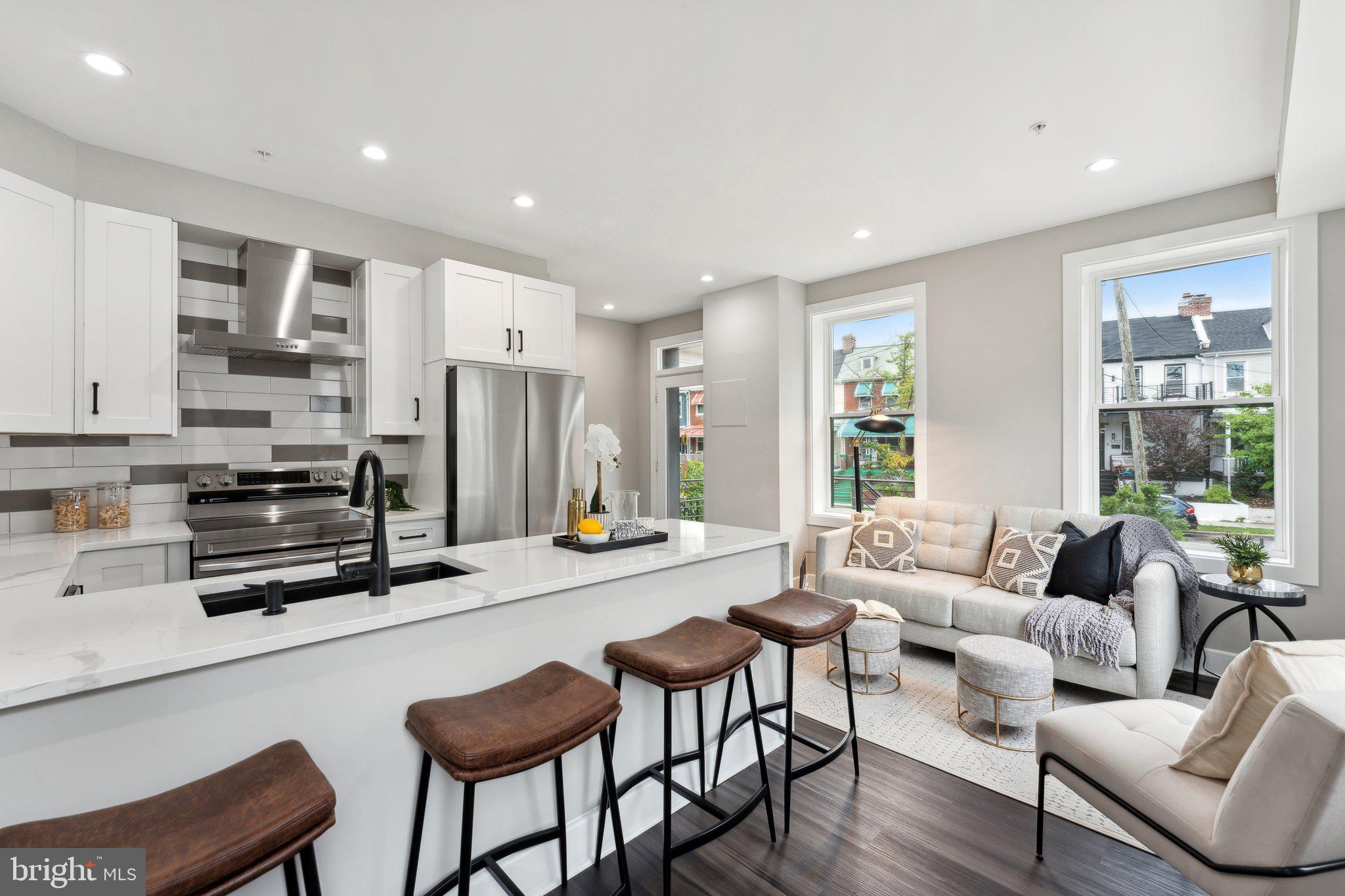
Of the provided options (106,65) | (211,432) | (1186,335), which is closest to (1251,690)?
(1186,335)

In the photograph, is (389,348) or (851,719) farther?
(389,348)

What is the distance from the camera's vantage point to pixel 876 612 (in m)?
3.10

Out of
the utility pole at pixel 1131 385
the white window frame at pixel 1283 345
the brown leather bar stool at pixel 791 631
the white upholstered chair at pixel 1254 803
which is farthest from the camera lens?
the utility pole at pixel 1131 385

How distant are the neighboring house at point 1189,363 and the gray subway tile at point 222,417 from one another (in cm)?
514

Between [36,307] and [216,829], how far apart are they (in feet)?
8.98

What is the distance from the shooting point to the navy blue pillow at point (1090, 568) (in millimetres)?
3092

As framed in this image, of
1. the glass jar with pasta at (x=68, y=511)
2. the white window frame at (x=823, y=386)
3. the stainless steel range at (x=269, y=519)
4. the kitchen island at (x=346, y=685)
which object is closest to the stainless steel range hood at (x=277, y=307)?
the stainless steel range at (x=269, y=519)

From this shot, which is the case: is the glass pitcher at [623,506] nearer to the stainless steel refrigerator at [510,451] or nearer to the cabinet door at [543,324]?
the stainless steel refrigerator at [510,451]

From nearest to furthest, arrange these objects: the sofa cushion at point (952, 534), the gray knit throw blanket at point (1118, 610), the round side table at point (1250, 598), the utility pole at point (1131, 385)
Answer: the round side table at point (1250, 598), the gray knit throw blanket at point (1118, 610), the utility pole at point (1131, 385), the sofa cushion at point (952, 534)

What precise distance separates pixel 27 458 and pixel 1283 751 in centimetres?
451

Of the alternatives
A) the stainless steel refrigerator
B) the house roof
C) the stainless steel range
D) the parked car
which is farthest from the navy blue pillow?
the stainless steel range

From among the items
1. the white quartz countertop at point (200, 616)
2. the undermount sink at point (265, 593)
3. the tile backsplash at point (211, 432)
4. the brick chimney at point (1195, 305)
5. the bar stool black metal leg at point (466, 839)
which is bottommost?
the bar stool black metal leg at point (466, 839)

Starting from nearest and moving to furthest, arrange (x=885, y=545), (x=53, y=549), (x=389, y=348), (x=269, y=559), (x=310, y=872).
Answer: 1. (x=310, y=872)
2. (x=53, y=549)
3. (x=269, y=559)
4. (x=389, y=348)
5. (x=885, y=545)

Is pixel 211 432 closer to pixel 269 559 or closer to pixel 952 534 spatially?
pixel 269 559
